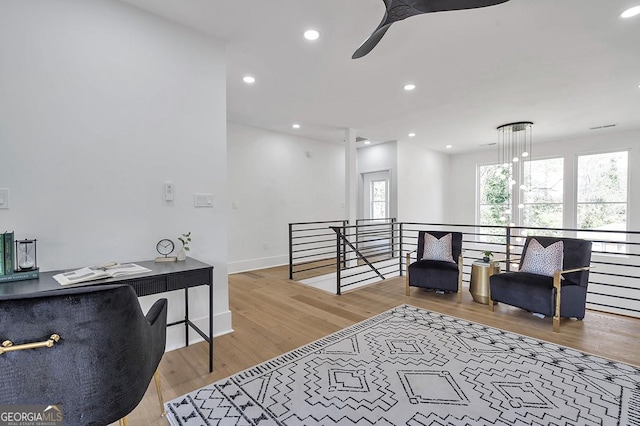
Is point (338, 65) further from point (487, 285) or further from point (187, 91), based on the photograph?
point (487, 285)

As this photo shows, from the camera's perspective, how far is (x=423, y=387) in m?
1.93

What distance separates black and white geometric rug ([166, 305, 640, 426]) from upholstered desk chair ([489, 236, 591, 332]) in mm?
525

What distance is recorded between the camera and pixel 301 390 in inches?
75.1

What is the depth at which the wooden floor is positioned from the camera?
2141 millimetres

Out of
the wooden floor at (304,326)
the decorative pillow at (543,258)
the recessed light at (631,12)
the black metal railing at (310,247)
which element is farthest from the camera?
the black metal railing at (310,247)

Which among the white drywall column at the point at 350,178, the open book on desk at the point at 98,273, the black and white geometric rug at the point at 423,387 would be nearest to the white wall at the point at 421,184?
the white drywall column at the point at 350,178

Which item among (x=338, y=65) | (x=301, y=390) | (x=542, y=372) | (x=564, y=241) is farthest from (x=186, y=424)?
(x=564, y=241)

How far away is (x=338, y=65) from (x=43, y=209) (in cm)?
283

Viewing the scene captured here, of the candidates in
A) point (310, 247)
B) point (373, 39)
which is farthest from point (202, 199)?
point (310, 247)

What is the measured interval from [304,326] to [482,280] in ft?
7.29

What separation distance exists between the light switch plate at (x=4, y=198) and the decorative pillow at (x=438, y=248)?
4206 millimetres

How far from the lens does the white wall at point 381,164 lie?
6.89 metres

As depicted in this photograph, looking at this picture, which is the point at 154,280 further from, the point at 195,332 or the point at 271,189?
the point at 271,189

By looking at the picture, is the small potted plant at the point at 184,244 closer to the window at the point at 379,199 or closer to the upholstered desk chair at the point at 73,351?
the upholstered desk chair at the point at 73,351
